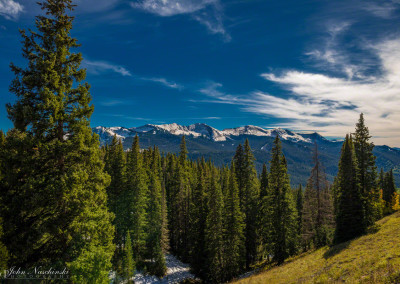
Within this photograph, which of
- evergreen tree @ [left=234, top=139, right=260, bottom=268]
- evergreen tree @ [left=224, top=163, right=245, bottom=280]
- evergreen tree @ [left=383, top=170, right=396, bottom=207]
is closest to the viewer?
evergreen tree @ [left=224, top=163, right=245, bottom=280]

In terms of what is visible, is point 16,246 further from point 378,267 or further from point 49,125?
point 378,267

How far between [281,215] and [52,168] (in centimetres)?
2923

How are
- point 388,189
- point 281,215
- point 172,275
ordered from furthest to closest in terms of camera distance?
1. point 388,189
2. point 172,275
3. point 281,215

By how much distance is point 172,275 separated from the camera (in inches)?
1588

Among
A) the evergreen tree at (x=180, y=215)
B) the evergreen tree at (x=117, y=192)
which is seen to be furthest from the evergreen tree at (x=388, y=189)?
the evergreen tree at (x=117, y=192)

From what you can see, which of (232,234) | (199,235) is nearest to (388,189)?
(232,234)

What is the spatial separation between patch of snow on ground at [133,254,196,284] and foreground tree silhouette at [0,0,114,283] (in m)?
28.7

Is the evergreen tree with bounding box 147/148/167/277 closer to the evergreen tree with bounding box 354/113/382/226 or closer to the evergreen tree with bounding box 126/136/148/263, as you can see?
the evergreen tree with bounding box 126/136/148/263

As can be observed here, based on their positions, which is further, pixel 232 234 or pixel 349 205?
pixel 232 234

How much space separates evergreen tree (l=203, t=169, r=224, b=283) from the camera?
33.3 metres

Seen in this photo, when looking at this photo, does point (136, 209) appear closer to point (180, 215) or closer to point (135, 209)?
point (135, 209)

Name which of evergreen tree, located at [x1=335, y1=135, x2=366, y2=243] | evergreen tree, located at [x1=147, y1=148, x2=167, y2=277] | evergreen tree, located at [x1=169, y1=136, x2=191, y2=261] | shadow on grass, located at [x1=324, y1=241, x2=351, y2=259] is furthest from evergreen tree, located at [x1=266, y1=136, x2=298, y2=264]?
evergreen tree, located at [x1=169, y1=136, x2=191, y2=261]

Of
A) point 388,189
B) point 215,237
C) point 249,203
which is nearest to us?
point 215,237

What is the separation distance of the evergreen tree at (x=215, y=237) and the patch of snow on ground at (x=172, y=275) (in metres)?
7.22
